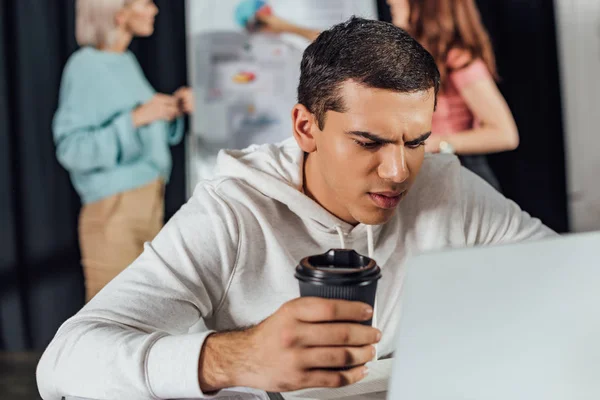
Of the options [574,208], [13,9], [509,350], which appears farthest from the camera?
[574,208]

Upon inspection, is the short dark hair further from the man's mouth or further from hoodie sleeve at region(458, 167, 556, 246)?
hoodie sleeve at region(458, 167, 556, 246)

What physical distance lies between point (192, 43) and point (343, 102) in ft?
6.04

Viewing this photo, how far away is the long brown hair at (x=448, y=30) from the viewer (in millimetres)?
2938

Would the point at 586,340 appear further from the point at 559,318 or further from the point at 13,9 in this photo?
the point at 13,9

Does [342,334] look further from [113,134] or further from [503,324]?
[113,134]

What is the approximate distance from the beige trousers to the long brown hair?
1265 mm

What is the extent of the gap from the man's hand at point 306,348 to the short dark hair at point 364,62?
20.9 inches

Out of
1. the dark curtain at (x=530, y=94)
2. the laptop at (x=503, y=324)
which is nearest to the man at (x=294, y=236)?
the laptop at (x=503, y=324)

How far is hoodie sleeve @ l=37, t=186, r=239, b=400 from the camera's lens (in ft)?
2.89

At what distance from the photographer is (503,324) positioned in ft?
1.87

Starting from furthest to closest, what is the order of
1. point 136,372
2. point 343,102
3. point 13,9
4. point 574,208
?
point 574,208, point 13,9, point 343,102, point 136,372

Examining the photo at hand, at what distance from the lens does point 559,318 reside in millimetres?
588

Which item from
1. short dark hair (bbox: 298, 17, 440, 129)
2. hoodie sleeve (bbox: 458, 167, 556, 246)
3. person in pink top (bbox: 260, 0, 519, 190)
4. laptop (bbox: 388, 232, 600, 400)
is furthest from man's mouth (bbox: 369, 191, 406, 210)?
person in pink top (bbox: 260, 0, 519, 190)

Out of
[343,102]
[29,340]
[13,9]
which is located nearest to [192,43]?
[13,9]
